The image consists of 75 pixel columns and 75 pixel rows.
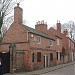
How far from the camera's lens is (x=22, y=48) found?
30000 millimetres

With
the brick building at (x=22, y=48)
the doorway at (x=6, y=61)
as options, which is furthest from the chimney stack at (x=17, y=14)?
the doorway at (x=6, y=61)

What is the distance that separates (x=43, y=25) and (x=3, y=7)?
14.1 meters

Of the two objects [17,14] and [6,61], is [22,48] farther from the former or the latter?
[17,14]

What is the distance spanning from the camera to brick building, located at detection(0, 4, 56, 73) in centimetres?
2608

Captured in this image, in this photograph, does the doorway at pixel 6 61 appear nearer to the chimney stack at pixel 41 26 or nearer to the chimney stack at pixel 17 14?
the chimney stack at pixel 17 14

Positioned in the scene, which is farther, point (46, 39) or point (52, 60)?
point (52, 60)

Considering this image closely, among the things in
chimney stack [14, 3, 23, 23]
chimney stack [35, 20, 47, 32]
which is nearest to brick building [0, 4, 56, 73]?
chimney stack [14, 3, 23, 23]

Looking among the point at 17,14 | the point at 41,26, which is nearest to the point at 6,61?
the point at 17,14

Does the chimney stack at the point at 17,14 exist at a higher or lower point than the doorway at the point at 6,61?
higher

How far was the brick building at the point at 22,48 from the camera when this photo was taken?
2608cm

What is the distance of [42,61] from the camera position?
33.9 m

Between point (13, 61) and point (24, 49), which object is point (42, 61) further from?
point (13, 61)

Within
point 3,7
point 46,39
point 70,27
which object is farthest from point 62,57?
point 70,27

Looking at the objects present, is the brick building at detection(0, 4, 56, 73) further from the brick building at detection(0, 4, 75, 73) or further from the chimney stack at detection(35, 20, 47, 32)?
the chimney stack at detection(35, 20, 47, 32)
